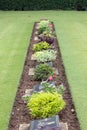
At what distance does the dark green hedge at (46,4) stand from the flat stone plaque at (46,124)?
70.5ft

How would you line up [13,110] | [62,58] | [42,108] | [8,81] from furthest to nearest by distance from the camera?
[62,58] → [8,81] → [13,110] → [42,108]

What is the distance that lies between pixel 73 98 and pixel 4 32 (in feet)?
33.2

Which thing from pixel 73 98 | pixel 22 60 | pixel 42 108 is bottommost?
pixel 22 60

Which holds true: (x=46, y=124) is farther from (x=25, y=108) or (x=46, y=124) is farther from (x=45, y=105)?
(x=25, y=108)

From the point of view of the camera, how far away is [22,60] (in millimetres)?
11023

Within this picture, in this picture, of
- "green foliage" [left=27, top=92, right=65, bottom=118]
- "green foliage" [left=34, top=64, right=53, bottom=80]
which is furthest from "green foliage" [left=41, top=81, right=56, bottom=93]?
"green foliage" [left=34, top=64, right=53, bottom=80]

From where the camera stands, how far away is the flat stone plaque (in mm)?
5545

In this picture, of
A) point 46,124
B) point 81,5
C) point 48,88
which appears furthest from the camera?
point 81,5

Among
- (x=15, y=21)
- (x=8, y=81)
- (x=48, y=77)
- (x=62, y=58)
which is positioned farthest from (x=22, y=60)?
(x=15, y=21)

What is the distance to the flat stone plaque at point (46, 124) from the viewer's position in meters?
5.55

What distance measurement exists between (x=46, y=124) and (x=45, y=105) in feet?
1.70

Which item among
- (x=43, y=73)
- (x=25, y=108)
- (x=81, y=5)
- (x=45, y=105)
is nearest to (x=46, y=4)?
(x=81, y=5)

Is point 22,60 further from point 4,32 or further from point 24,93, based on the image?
point 4,32

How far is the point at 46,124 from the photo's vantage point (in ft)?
18.5
